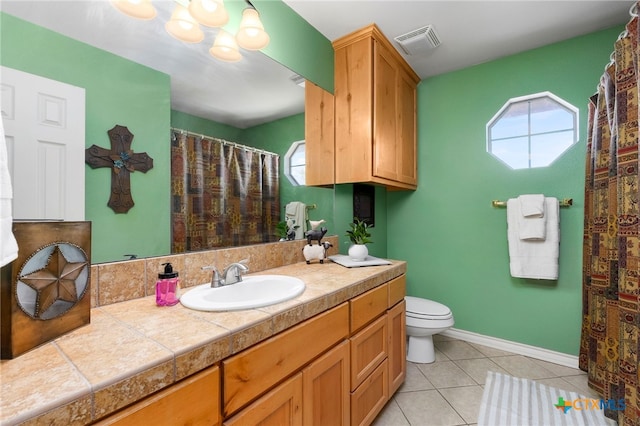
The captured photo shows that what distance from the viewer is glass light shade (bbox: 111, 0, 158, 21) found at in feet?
3.41

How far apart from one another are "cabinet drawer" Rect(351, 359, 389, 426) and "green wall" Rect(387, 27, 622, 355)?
1299 mm

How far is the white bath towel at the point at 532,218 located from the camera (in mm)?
2020

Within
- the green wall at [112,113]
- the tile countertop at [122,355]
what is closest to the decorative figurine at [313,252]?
the tile countertop at [122,355]

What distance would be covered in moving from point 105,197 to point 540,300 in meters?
2.84

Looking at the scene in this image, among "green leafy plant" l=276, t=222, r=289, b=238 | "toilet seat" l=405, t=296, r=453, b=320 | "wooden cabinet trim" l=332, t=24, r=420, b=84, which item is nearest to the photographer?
"green leafy plant" l=276, t=222, r=289, b=238

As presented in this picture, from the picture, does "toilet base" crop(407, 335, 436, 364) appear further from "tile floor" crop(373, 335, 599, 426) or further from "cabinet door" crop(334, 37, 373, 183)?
"cabinet door" crop(334, 37, 373, 183)

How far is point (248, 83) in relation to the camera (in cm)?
155

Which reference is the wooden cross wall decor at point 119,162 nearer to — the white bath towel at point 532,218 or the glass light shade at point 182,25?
the glass light shade at point 182,25

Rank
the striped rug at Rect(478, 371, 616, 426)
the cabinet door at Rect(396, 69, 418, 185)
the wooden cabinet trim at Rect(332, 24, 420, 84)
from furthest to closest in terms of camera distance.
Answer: the cabinet door at Rect(396, 69, 418, 185) → the wooden cabinet trim at Rect(332, 24, 420, 84) → the striped rug at Rect(478, 371, 616, 426)

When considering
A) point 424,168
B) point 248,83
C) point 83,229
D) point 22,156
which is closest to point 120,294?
point 83,229

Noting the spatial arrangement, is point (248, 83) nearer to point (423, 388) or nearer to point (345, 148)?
point (345, 148)

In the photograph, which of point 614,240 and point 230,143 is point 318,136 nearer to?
point 230,143

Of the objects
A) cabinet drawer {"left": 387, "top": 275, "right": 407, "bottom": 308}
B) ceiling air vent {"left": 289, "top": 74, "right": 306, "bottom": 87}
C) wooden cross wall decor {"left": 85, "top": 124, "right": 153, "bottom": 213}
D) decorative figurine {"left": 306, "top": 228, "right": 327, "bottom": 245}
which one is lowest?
cabinet drawer {"left": 387, "top": 275, "right": 407, "bottom": 308}

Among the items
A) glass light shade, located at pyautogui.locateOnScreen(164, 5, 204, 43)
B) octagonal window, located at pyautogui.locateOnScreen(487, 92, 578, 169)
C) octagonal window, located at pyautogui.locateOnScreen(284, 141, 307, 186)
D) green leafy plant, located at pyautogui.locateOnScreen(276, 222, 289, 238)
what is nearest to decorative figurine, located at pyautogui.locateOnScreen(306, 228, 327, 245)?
green leafy plant, located at pyautogui.locateOnScreen(276, 222, 289, 238)
